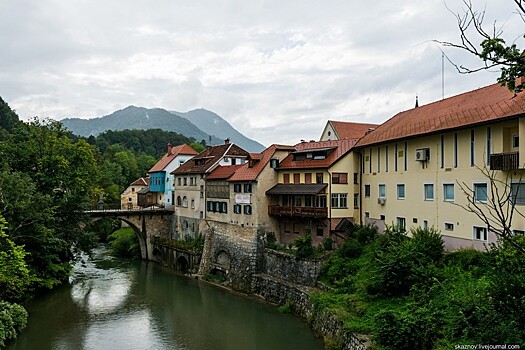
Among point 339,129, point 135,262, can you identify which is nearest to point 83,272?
point 135,262

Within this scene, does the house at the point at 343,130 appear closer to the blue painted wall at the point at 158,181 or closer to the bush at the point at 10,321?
the blue painted wall at the point at 158,181

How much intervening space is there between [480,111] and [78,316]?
25092 millimetres

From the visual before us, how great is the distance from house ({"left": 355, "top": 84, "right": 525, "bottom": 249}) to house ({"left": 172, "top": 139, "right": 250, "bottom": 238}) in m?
16.3

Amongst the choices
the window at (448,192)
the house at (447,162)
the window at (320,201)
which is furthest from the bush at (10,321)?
the window at (448,192)

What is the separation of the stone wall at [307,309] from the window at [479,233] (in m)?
7.80

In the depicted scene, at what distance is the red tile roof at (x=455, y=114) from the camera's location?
2073 centimetres

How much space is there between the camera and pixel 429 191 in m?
26.2

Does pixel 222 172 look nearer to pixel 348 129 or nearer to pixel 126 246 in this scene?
pixel 348 129

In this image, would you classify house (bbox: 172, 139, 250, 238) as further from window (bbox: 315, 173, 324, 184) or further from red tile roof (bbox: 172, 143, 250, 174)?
window (bbox: 315, 173, 324, 184)

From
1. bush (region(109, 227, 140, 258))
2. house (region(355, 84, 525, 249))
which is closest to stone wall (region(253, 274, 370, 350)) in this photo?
house (region(355, 84, 525, 249))

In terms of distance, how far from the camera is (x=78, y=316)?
28.6m

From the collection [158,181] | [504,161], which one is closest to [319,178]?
[504,161]

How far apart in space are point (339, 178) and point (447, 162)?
9.43m

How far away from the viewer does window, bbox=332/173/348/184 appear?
108ft
